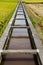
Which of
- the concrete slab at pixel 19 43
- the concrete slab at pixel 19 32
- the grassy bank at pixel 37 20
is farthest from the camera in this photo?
the grassy bank at pixel 37 20

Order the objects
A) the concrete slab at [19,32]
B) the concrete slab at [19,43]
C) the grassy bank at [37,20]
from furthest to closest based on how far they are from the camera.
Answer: the grassy bank at [37,20]
the concrete slab at [19,32]
the concrete slab at [19,43]

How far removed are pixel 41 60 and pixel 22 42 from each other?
1.92 meters

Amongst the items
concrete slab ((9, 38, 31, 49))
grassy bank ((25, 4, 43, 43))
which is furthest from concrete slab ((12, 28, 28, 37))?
concrete slab ((9, 38, 31, 49))

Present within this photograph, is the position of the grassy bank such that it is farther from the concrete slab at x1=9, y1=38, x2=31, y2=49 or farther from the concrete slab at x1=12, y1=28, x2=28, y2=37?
the concrete slab at x1=9, y1=38, x2=31, y2=49

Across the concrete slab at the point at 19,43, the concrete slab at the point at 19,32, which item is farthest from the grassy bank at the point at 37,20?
the concrete slab at the point at 19,43

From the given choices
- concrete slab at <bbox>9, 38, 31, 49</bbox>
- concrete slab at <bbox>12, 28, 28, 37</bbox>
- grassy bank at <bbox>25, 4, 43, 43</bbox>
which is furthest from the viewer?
grassy bank at <bbox>25, 4, 43, 43</bbox>

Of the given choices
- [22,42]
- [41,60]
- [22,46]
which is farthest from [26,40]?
[41,60]

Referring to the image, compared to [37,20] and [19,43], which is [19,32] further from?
[37,20]

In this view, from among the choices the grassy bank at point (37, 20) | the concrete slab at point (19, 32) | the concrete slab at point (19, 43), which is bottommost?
the grassy bank at point (37, 20)

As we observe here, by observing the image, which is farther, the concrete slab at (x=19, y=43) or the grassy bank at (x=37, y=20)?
the grassy bank at (x=37, y=20)

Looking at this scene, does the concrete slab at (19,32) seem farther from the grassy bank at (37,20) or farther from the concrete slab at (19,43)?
the concrete slab at (19,43)

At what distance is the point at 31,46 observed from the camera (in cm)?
489

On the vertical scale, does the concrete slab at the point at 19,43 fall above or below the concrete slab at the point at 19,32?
above

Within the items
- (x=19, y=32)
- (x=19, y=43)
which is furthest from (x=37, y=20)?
(x=19, y=43)
